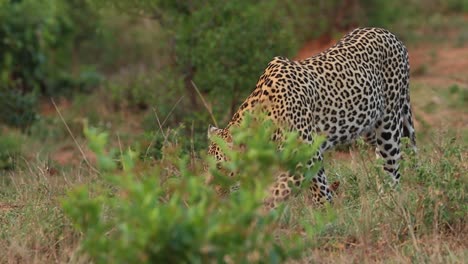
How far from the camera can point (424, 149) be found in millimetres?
8844

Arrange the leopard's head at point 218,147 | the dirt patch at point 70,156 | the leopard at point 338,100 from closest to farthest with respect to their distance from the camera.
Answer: the leopard's head at point 218,147, the leopard at point 338,100, the dirt patch at point 70,156

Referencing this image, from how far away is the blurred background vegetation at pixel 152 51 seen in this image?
477 inches

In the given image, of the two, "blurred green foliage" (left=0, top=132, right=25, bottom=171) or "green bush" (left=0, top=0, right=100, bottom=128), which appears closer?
"blurred green foliage" (left=0, top=132, right=25, bottom=171)

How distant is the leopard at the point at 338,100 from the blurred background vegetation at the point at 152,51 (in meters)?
0.81

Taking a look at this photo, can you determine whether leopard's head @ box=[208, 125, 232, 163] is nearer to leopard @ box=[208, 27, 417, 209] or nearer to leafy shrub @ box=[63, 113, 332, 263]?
leopard @ box=[208, 27, 417, 209]

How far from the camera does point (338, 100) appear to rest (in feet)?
26.9

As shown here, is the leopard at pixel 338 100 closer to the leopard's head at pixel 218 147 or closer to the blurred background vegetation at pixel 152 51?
the leopard's head at pixel 218 147

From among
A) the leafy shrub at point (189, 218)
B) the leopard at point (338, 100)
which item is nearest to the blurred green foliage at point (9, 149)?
the leopard at point (338, 100)

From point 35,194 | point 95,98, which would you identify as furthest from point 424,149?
point 95,98

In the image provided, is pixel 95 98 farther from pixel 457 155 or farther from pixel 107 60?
pixel 457 155

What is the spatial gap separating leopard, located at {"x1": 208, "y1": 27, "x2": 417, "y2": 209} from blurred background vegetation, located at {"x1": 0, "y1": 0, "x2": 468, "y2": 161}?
808 millimetres

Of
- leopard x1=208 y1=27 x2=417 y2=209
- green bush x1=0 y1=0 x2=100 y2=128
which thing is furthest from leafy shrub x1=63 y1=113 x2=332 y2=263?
green bush x1=0 y1=0 x2=100 y2=128

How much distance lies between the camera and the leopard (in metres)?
7.54

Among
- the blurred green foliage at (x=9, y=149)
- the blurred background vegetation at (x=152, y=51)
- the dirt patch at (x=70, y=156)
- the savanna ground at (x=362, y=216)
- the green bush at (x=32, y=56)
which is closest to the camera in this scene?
the savanna ground at (x=362, y=216)
